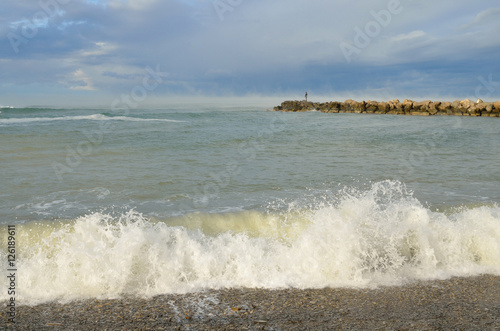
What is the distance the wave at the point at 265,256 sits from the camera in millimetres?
3928

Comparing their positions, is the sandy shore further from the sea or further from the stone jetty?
the stone jetty

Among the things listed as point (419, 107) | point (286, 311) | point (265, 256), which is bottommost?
point (286, 311)

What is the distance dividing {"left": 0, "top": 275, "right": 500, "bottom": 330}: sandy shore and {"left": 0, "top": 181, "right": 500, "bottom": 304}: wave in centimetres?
21

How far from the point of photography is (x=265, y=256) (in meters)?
4.44

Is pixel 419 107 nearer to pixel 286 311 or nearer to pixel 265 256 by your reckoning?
pixel 265 256

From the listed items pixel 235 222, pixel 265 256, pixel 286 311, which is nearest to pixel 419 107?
pixel 235 222

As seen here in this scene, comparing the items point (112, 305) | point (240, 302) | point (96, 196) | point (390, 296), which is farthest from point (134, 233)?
point (96, 196)

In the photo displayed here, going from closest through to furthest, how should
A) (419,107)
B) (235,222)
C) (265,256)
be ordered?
1. (265,256)
2. (235,222)
3. (419,107)

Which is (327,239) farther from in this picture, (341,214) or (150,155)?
(150,155)

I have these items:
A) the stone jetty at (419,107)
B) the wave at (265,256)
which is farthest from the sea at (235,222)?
the stone jetty at (419,107)

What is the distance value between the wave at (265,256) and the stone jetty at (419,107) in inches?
1456

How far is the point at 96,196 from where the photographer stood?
7.29m

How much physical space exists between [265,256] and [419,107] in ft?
133

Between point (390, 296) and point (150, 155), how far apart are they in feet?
32.6
